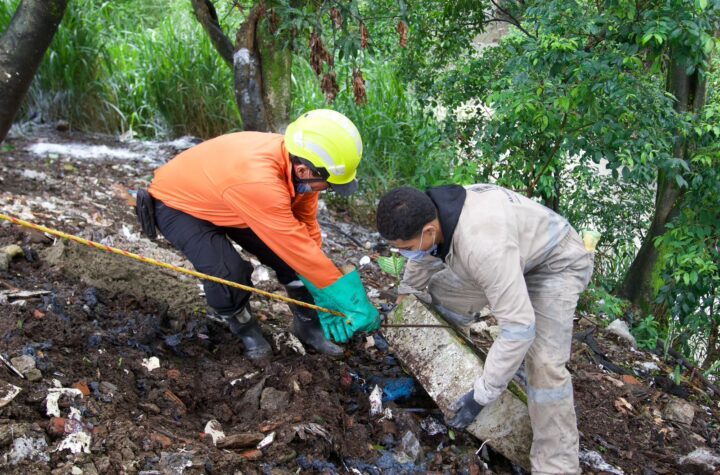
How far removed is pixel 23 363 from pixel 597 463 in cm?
277

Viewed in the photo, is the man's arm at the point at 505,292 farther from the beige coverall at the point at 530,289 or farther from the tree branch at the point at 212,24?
the tree branch at the point at 212,24

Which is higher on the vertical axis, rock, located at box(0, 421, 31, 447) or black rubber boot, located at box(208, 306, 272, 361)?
rock, located at box(0, 421, 31, 447)

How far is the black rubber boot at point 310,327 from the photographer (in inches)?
150

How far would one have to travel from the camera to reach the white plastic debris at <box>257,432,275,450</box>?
2.75 metres

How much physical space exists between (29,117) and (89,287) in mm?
4282

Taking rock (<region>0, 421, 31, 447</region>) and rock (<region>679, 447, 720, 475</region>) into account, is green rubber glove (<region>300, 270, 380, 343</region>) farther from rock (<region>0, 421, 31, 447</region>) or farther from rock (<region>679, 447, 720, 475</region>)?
rock (<region>679, 447, 720, 475</region>)

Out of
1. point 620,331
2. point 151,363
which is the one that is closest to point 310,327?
point 151,363

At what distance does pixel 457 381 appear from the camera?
3113mm

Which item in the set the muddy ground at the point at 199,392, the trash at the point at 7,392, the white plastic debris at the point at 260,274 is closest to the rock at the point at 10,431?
the muddy ground at the point at 199,392

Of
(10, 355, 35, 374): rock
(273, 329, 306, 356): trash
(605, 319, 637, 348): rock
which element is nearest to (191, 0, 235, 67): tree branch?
(273, 329, 306, 356): trash

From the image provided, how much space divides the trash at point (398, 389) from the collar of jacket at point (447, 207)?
0.98 m

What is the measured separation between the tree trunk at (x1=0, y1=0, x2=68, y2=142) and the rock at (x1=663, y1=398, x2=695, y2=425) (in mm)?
4895

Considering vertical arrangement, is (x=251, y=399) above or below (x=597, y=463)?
above

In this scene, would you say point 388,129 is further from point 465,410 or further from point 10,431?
point 10,431
